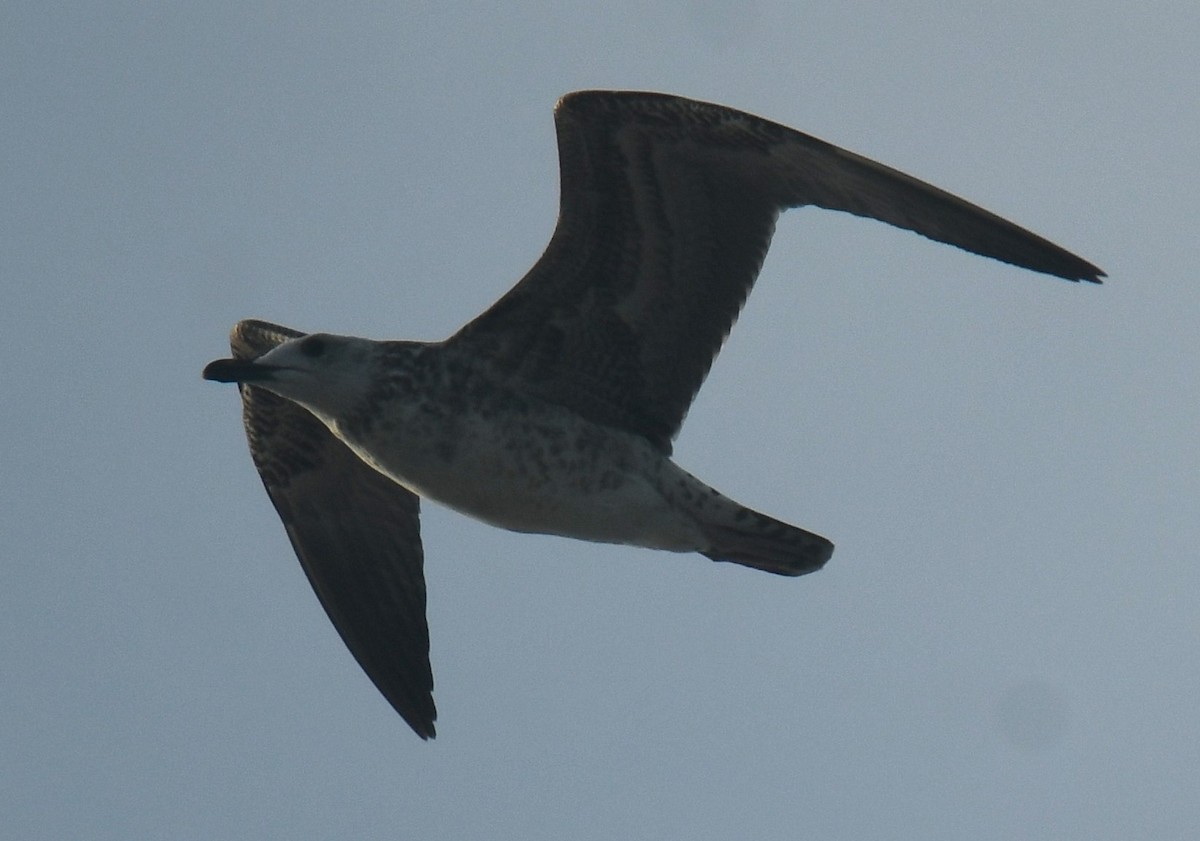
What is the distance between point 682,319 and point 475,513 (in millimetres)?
1323

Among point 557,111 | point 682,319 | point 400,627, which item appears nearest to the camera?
point 557,111

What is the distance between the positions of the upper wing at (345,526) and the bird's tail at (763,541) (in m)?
2.06

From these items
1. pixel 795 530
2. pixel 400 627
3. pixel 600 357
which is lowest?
pixel 400 627

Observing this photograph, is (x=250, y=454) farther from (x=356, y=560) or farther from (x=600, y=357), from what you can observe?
(x=600, y=357)

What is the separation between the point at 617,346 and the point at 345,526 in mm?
2218

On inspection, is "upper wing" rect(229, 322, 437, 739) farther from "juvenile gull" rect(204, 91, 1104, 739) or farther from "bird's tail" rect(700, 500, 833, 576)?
"bird's tail" rect(700, 500, 833, 576)

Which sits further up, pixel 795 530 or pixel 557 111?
pixel 557 111

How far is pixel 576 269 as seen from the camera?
895 centimetres

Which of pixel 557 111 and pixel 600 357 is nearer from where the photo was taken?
pixel 557 111

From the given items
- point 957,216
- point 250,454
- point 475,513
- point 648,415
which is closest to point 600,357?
point 648,415

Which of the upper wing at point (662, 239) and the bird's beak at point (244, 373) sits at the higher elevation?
the upper wing at point (662, 239)

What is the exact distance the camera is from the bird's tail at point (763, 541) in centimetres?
905

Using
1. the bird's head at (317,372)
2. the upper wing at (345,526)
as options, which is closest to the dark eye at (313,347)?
the bird's head at (317,372)

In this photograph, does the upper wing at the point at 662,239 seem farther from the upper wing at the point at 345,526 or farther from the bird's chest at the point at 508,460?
the upper wing at the point at 345,526
